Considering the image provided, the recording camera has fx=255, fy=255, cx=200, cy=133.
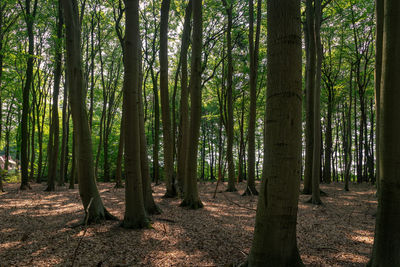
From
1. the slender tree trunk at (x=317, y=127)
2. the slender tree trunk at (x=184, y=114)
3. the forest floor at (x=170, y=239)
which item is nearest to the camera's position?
the forest floor at (x=170, y=239)

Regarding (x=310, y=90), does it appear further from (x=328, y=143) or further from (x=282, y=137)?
(x=282, y=137)

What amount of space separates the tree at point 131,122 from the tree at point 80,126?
945 millimetres

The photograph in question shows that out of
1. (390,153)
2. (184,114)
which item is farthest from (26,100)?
(390,153)

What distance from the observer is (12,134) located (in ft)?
82.3

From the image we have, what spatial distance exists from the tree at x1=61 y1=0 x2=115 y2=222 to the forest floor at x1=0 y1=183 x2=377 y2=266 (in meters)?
0.55

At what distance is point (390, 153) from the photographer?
2.55m

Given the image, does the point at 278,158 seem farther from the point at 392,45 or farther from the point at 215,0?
the point at 215,0

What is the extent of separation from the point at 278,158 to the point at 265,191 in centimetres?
37

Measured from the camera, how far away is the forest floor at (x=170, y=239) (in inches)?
144

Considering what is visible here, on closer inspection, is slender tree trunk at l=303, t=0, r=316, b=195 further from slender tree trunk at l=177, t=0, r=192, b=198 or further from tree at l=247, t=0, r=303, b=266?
tree at l=247, t=0, r=303, b=266

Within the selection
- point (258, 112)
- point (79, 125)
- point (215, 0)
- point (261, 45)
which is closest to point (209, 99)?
point (258, 112)

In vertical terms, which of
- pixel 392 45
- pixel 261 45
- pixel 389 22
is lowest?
pixel 392 45

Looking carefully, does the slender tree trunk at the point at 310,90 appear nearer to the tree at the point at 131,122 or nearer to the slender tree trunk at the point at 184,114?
the slender tree trunk at the point at 184,114

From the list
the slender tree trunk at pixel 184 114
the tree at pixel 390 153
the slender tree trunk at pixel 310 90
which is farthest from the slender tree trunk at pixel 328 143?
the tree at pixel 390 153
